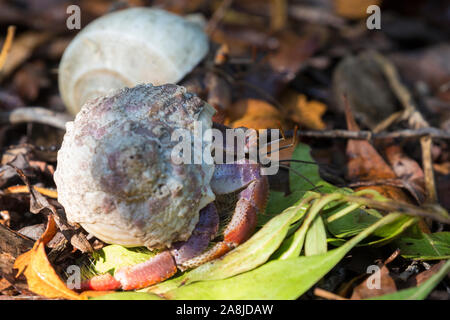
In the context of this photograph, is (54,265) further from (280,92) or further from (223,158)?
(280,92)

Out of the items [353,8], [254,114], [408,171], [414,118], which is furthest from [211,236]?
[353,8]

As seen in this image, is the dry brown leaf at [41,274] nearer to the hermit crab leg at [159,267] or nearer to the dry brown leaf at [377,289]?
the hermit crab leg at [159,267]

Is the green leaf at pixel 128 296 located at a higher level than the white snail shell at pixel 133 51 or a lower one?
lower

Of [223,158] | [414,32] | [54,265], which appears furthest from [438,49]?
[54,265]

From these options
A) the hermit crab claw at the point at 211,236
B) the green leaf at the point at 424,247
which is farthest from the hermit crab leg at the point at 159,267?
the green leaf at the point at 424,247

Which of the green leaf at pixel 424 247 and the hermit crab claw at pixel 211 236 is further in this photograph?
the green leaf at pixel 424 247
